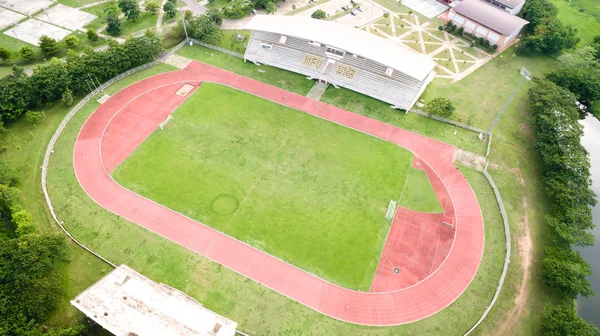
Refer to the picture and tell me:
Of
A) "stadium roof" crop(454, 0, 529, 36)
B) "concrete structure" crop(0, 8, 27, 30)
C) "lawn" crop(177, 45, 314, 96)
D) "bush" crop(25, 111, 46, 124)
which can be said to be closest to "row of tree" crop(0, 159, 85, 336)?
"bush" crop(25, 111, 46, 124)

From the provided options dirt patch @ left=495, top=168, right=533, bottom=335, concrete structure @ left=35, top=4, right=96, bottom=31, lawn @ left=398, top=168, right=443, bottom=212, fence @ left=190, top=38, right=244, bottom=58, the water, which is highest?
concrete structure @ left=35, top=4, right=96, bottom=31

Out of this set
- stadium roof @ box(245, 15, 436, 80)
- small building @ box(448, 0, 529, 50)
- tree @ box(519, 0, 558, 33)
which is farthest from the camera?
tree @ box(519, 0, 558, 33)

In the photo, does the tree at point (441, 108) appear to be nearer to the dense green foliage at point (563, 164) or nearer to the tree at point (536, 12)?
the dense green foliage at point (563, 164)

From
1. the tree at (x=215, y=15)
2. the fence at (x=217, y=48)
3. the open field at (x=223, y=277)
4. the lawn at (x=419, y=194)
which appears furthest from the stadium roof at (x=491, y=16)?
the tree at (x=215, y=15)

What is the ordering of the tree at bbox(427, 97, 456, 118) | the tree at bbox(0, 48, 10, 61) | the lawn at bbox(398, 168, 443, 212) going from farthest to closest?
the tree at bbox(0, 48, 10, 61) → the tree at bbox(427, 97, 456, 118) → the lawn at bbox(398, 168, 443, 212)

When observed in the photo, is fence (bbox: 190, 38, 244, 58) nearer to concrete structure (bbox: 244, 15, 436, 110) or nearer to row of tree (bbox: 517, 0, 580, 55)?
concrete structure (bbox: 244, 15, 436, 110)

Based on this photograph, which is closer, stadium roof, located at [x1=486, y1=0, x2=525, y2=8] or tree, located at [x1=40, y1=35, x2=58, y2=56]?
tree, located at [x1=40, y1=35, x2=58, y2=56]

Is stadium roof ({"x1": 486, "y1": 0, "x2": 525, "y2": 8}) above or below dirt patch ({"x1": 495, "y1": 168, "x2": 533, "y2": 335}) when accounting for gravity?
above

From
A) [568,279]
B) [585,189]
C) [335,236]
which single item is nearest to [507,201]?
[585,189]
